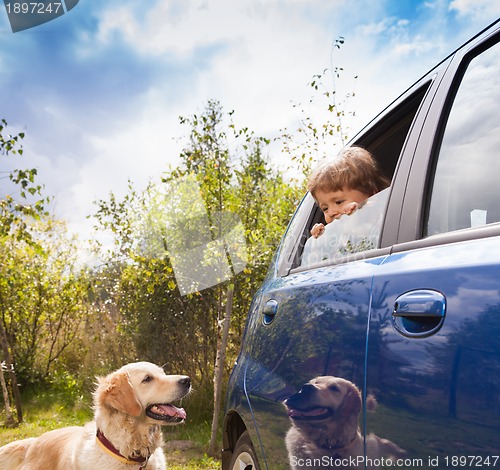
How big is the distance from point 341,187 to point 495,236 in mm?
1378

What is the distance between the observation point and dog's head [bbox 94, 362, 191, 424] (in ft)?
12.8

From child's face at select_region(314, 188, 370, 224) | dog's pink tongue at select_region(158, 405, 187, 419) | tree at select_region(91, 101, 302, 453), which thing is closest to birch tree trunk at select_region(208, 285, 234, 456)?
tree at select_region(91, 101, 302, 453)

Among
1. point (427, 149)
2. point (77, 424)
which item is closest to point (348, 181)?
point (427, 149)

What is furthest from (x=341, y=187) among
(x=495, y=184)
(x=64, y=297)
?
(x=64, y=297)

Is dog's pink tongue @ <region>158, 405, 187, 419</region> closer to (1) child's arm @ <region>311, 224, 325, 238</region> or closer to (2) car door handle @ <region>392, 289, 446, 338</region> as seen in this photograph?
(1) child's arm @ <region>311, 224, 325, 238</region>

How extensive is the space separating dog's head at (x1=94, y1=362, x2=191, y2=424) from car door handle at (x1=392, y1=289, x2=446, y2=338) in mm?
3062

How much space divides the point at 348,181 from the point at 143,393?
8.24 ft

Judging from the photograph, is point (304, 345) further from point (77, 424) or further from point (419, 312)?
point (77, 424)

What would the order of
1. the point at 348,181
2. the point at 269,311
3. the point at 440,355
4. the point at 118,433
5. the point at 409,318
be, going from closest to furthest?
the point at 440,355 → the point at 409,318 → the point at 269,311 → the point at 348,181 → the point at 118,433

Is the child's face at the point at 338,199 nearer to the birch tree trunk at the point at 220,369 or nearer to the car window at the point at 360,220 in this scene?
the car window at the point at 360,220

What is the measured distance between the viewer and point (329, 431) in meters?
1.47

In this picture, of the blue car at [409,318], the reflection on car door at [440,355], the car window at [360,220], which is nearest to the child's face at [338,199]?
the car window at [360,220]

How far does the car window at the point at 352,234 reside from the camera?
1.76 m

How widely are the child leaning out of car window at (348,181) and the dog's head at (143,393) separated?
7.48 feet
